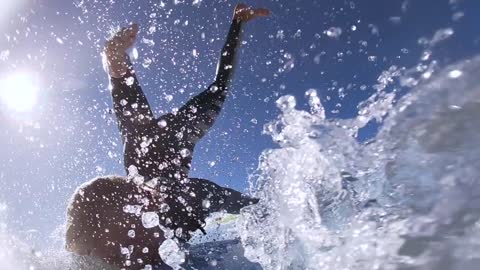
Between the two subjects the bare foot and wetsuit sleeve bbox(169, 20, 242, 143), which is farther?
wetsuit sleeve bbox(169, 20, 242, 143)

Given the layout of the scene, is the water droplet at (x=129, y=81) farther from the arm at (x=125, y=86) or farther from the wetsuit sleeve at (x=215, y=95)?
the wetsuit sleeve at (x=215, y=95)

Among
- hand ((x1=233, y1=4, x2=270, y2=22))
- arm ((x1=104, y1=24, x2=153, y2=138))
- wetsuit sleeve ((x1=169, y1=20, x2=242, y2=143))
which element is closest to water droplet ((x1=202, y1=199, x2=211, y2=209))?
wetsuit sleeve ((x1=169, y1=20, x2=242, y2=143))

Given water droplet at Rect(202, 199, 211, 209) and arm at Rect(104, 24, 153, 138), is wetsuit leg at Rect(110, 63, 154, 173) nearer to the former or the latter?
arm at Rect(104, 24, 153, 138)

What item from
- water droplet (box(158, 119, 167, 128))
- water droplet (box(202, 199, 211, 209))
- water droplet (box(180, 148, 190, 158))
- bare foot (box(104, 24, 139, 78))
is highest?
bare foot (box(104, 24, 139, 78))

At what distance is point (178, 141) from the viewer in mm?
3293

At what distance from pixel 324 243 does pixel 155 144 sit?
133 cm

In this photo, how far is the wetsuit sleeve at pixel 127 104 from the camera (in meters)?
3.30

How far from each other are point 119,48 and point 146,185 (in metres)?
1.11

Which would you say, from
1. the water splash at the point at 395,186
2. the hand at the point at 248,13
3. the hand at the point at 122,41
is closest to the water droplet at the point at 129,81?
the hand at the point at 122,41

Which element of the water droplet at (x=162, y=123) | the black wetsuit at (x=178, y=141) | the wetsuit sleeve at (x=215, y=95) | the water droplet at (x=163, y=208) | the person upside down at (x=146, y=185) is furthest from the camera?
the wetsuit sleeve at (x=215, y=95)

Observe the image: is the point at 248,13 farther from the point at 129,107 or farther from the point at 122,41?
the point at 129,107

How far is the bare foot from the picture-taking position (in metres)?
3.25

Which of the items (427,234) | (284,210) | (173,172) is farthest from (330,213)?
(173,172)

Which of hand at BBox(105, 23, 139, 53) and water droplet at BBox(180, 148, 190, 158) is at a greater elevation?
hand at BBox(105, 23, 139, 53)
